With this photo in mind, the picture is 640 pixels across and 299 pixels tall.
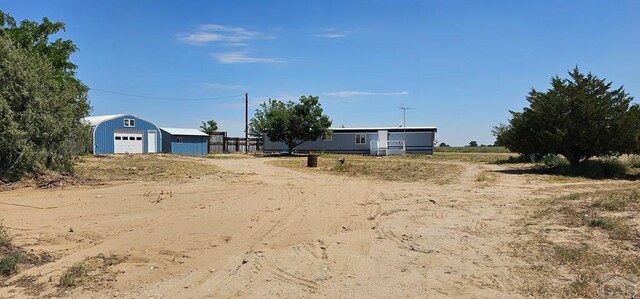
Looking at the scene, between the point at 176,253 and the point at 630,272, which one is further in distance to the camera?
the point at 176,253

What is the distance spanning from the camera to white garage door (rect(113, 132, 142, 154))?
140 feet

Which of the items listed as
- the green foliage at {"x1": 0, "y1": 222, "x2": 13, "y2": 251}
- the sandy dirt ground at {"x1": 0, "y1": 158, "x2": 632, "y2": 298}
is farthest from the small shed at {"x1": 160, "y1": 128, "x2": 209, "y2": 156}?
the green foliage at {"x1": 0, "y1": 222, "x2": 13, "y2": 251}

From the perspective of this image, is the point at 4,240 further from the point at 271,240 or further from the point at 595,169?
the point at 595,169

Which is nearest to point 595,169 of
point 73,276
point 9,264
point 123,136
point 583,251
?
point 583,251

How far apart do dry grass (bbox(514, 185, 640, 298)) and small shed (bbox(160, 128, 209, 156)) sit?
4111 centimetres

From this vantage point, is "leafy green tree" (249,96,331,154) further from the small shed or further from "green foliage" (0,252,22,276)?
"green foliage" (0,252,22,276)

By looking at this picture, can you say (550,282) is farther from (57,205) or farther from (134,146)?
(134,146)

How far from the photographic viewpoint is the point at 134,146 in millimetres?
44344

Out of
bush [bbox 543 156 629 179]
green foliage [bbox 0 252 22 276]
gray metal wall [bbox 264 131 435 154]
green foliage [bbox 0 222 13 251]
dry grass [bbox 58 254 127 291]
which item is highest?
gray metal wall [bbox 264 131 435 154]

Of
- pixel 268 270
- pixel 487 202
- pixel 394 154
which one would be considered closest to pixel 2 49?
pixel 268 270

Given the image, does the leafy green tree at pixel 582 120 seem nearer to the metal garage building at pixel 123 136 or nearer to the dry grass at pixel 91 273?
the dry grass at pixel 91 273

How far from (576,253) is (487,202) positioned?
5739 mm

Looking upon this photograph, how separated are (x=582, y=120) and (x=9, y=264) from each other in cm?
2206

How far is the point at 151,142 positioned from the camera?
150 feet
